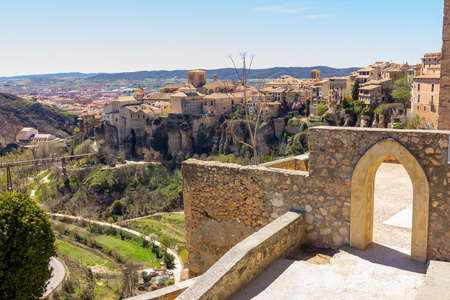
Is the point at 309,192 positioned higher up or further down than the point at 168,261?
higher up

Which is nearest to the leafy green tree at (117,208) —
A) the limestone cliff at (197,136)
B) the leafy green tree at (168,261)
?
the limestone cliff at (197,136)

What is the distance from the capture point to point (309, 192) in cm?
544

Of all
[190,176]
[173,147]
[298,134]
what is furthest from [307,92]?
[190,176]

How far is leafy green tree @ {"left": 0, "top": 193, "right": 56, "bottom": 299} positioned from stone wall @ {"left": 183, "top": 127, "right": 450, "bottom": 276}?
11.0 meters

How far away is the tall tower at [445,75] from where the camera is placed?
6543mm

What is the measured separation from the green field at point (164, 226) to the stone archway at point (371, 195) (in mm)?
36346

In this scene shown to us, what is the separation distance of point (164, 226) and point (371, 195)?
4283 cm

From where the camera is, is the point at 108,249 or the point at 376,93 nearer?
the point at 108,249

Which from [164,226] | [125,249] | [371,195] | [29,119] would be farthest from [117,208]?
[29,119]

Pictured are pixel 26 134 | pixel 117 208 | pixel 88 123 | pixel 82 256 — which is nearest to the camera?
pixel 82 256

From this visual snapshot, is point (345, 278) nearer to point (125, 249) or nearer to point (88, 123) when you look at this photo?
point (125, 249)

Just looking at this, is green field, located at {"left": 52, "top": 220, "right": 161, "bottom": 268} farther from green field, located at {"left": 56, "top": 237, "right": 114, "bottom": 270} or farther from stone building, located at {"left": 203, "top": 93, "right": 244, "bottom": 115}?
stone building, located at {"left": 203, "top": 93, "right": 244, "bottom": 115}

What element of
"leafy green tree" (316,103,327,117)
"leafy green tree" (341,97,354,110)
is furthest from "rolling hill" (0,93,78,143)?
"leafy green tree" (341,97,354,110)

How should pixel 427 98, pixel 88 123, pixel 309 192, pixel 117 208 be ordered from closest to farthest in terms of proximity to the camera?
pixel 309 192
pixel 427 98
pixel 117 208
pixel 88 123
